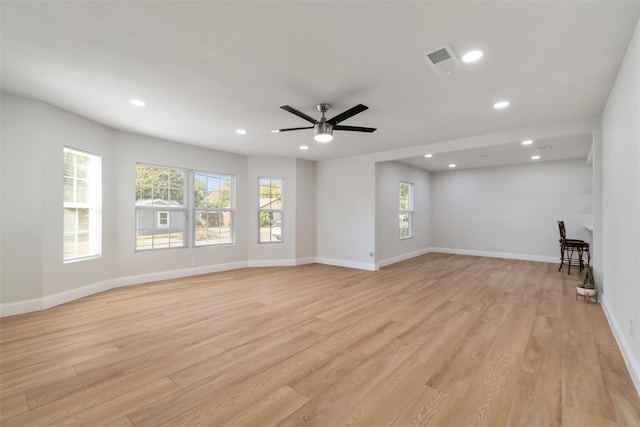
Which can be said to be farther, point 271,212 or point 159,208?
point 271,212

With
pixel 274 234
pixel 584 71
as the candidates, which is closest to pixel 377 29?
pixel 584 71

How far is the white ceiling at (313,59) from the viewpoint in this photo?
6.24 feet

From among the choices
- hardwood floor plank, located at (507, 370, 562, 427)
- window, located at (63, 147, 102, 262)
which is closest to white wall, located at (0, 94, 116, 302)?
window, located at (63, 147, 102, 262)

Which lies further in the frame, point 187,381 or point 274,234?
point 274,234

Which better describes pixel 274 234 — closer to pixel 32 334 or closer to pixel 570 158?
pixel 32 334

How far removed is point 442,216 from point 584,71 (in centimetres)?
632

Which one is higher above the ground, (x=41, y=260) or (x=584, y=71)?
(x=584, y=71)

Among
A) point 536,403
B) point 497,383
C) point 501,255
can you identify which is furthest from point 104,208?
point 501,255

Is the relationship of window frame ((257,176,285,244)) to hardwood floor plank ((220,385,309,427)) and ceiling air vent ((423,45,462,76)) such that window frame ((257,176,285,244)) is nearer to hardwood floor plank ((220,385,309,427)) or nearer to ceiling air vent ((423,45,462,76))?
ceiling air vent ((423,45,462,76))

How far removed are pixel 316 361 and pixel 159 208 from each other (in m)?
4.40

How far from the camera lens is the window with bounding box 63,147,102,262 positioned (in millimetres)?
4012

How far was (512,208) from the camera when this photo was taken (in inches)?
291

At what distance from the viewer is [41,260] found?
11.6 ft

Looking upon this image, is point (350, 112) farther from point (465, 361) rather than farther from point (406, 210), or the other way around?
point (406, 210)
